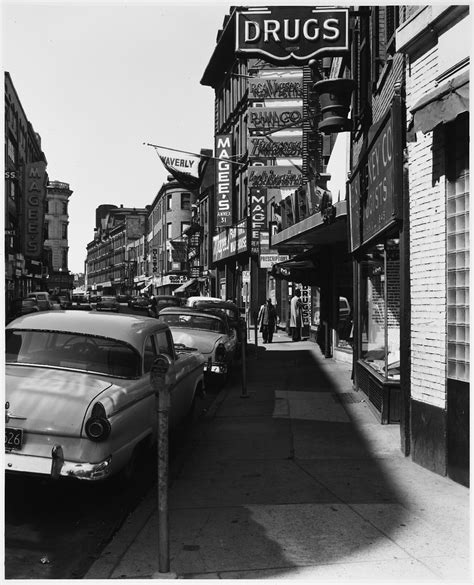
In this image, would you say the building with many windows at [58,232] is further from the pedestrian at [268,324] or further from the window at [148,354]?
the window at [148,354]

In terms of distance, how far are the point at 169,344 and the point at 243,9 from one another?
6491mm

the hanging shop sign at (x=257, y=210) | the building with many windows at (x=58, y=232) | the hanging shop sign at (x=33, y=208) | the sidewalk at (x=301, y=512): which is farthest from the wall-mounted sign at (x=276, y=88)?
the building with many windows at (x=58, y=232)

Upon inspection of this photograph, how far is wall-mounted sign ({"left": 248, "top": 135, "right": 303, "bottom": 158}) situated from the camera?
77.4 ft

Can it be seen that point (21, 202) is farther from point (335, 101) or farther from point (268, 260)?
point (335, 101)

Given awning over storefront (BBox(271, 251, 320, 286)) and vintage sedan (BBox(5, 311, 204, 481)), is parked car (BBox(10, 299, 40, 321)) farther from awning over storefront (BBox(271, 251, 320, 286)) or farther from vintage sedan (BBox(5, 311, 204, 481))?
vintage sedan (BBox(5, 311, 204, 481))

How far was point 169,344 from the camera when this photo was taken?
8195mm

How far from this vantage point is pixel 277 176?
26188 millimetres

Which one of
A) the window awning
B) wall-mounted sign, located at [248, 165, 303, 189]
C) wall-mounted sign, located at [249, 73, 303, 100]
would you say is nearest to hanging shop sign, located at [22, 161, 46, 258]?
wall-mounted sign, located at [248, 165, 303, 189]

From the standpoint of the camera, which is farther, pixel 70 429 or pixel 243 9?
pixel 243 9

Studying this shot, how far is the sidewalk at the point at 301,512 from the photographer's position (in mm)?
4535

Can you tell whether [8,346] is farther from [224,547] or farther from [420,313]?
[420,313]

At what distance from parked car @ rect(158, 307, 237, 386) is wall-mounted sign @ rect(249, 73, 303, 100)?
11338 millimetres

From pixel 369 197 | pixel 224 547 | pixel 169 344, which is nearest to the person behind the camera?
pixel 224 547

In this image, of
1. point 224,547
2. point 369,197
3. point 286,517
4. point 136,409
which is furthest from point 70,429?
point 369,197
